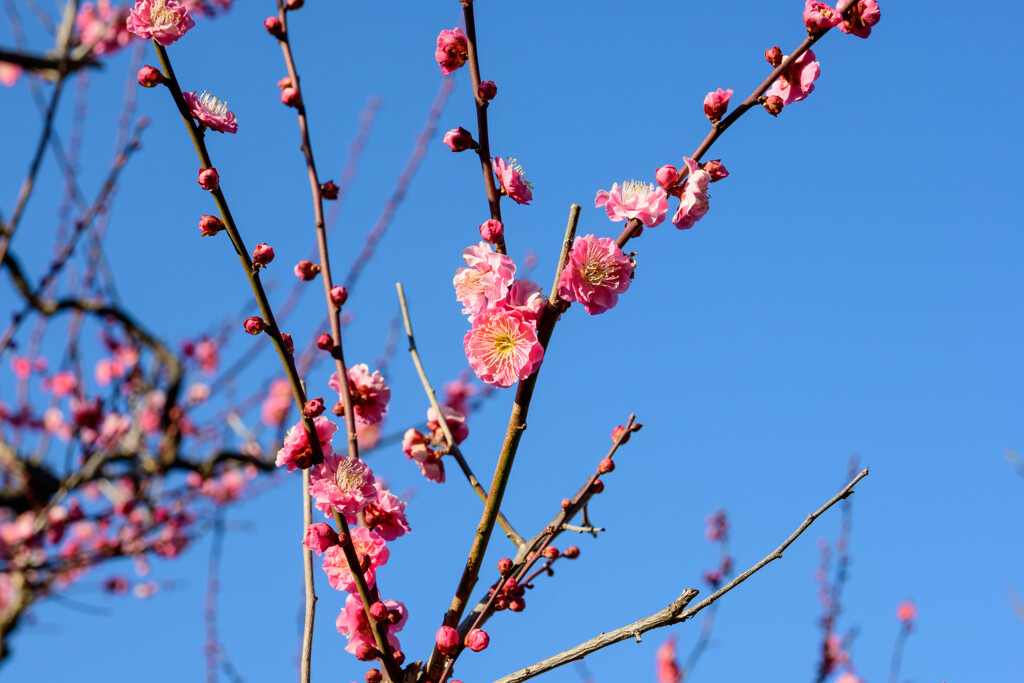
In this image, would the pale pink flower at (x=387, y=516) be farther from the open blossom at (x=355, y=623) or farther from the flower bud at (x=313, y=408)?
the flower bud at (x=313, y=408)

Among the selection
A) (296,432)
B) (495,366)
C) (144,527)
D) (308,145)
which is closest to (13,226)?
(308,145)

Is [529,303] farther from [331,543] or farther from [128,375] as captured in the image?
[128,375]

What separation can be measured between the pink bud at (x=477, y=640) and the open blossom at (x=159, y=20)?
1176 millimetres

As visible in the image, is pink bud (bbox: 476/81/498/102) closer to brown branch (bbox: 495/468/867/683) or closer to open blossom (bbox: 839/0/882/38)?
open blossom (bbox: 839/0/882/38)

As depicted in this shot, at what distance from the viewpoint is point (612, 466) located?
149cm

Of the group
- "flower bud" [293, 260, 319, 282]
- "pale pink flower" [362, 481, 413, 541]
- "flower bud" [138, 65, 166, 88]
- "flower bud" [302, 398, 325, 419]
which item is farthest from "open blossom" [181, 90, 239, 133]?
"pale pink flower" [362, 481, 413, 541]

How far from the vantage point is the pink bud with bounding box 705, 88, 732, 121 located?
1.36 metres

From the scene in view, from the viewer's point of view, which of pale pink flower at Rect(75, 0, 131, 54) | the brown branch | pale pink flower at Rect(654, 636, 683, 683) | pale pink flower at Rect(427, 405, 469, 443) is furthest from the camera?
pale pink flower at Rect(654, 636, 683, 683)

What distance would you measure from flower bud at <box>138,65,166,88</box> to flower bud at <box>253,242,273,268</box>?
0.32 meters

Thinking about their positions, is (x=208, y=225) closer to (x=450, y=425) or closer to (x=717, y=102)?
(x=450, y=425)

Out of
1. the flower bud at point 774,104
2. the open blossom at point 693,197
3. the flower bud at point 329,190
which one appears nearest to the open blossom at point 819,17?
the flower bud at point 774,104

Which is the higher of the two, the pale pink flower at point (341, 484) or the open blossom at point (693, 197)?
the open blossom at point (693, 197)

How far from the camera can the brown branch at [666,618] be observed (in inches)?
43.9

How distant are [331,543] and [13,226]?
6.16 ft
